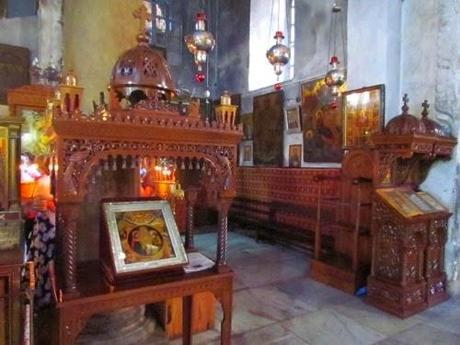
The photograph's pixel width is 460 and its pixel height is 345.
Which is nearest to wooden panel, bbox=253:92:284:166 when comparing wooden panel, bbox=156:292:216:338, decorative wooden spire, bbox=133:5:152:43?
wooden panel, bbox=156:292:216:338

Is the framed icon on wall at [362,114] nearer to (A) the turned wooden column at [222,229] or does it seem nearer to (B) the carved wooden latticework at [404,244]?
(B) the carved wooden latticework at [404,244]

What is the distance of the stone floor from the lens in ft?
8.87

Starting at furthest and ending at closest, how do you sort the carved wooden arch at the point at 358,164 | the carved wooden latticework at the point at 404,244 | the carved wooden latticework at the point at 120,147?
the carved wooden arch at the point at 358,164
the carved wooden latticework at the point at 404,244
the carved wooden latticework at the point at 120,147

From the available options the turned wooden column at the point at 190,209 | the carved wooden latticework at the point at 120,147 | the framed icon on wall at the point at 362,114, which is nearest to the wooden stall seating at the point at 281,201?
the framed icon on wall at the point at 362,114

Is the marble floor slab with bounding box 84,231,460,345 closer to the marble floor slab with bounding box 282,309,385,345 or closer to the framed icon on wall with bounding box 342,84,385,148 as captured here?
the marble floor slab with bounding box 282,309,385,345

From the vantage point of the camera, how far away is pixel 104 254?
186 centimetres

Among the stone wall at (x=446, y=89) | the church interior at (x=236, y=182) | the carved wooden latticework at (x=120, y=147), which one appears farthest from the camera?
the stone wall at (x=446, y=89)

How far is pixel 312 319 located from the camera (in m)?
3.09

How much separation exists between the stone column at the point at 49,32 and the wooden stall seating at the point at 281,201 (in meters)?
4.41

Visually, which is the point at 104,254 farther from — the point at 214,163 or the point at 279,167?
the point at 279,167

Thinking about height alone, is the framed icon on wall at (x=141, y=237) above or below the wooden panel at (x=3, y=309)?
above

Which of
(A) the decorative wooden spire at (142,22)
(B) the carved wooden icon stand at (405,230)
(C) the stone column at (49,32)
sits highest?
(C) the stone column at (49,32)

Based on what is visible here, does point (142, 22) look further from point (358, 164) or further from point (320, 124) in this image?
point (320, 124)

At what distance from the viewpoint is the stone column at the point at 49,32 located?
5918 millimetres
